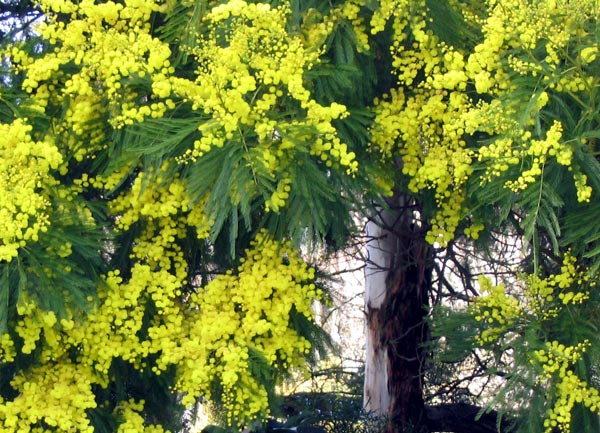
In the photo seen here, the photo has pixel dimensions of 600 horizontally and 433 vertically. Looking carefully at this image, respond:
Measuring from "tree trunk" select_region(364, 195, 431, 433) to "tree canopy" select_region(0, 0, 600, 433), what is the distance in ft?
5.27

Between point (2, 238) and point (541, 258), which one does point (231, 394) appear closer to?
point (2, 238)

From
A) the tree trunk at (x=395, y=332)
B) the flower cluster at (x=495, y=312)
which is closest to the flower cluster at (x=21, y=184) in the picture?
the flower cluster at (x=495, y=312)

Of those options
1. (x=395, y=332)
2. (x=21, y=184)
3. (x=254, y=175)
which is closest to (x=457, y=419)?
(x=395, y=332)

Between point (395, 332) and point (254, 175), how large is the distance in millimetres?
3062

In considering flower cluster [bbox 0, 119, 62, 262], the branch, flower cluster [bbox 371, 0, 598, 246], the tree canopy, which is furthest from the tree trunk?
flower cluster [bbox 0, 119, 62, 262]

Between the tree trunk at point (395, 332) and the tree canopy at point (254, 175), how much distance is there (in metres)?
1.61

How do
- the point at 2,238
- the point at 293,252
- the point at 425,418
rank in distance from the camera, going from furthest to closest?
the point at 425,418, the point at 293,252, the point at 2,238

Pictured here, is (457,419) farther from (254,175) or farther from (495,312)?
(254,175)

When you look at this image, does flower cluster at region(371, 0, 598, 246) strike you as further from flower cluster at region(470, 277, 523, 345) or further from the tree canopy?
flower cluster at region(470, 277, 523, 345)

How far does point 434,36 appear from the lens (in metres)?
4.69

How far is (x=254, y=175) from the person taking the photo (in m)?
4.19

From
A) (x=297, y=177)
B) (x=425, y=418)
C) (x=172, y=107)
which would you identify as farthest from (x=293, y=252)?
(x=425, y=418)

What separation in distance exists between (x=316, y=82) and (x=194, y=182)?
2.48 ft

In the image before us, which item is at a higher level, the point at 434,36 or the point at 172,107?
the point at 434,36
